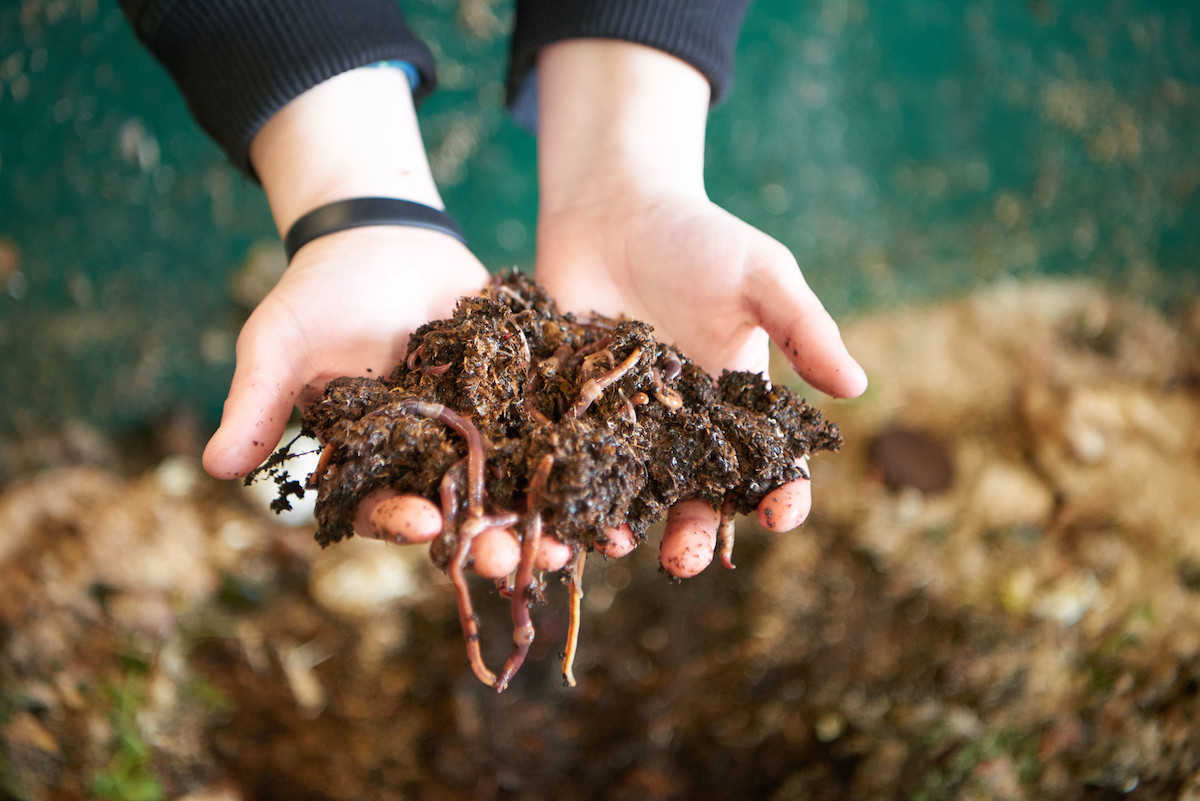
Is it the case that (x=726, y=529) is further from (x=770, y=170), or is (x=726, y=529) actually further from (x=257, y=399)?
(x=770, y=170)

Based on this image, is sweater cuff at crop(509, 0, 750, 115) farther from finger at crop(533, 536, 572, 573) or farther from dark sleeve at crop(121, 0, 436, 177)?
finger at crop(533, 536, 572, 573)

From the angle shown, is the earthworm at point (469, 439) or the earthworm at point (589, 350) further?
the earthworm at point (589, 350)

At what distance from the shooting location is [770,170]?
4953 mm

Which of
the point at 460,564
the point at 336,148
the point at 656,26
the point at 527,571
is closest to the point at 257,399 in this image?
the point at 460,564

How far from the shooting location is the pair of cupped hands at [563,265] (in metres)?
1.67

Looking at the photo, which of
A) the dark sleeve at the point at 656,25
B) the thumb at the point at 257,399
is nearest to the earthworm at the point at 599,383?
the thumb at the point at 257,399

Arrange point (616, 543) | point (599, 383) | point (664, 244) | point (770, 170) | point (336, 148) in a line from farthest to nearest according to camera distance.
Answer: point (770, 170) → point (336, 148) → point (664, 244) → point (599, 383) → point (616, 543)

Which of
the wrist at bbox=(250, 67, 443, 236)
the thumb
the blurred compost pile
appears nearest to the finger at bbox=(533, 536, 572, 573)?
the thumb

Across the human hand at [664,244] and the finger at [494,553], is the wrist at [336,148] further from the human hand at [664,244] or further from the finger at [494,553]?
the finger at [494,553]

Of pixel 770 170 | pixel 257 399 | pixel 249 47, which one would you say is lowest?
pixel 770 170

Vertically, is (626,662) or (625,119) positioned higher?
(625,119)

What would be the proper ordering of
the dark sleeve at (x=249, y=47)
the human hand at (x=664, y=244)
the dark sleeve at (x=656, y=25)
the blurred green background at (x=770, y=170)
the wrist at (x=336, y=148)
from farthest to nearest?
the blurred green background at (x=770, y=170) → the dark sleeve at (x=656, y=25) → the wrist at (x=336, y=148) → the dark sleeve at (x=249, y=47) → the human hand at (x=664, y=244)

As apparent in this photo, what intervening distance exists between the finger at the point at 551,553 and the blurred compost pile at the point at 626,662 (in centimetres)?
223

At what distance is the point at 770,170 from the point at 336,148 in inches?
135
